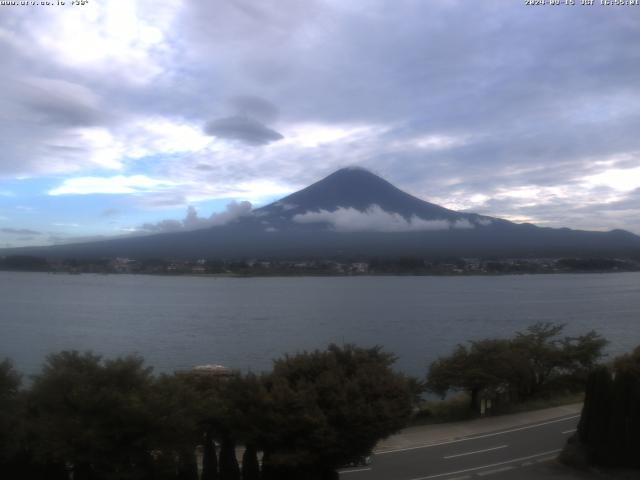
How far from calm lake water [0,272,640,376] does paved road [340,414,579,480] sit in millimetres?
11930

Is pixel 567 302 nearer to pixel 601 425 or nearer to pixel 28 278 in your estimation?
pixel 601 425

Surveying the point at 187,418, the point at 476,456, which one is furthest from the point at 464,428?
the point at 187,418

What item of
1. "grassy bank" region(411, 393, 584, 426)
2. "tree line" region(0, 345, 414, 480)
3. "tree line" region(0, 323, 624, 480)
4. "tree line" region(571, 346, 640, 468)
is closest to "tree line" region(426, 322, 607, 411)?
"grassy bank" region(411, 393, 584, 426)

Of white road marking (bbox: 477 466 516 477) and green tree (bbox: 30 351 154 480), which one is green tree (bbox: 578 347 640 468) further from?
green tree (bbox: 30 351 154 480)

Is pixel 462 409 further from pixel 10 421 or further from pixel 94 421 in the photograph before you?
pixel 10 421

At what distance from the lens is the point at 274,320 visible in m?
43.1

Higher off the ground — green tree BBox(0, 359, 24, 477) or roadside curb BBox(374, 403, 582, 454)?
green tree BBox(0, 359, 24, 477)

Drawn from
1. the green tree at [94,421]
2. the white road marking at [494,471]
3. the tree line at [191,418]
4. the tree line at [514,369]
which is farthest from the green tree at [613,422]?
the green tree at [94,421]

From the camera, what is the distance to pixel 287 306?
177 feet

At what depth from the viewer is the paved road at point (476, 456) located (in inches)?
412

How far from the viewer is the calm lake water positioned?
3095 cm

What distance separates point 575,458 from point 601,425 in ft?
2.20

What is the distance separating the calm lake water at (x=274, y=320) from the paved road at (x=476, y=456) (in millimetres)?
11930

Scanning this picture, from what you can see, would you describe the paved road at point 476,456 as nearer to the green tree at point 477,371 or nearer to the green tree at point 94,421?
the green tree at point 477,371
